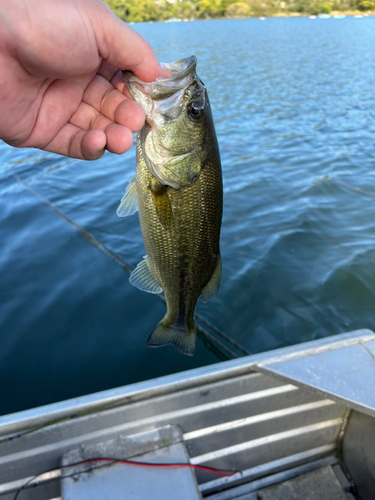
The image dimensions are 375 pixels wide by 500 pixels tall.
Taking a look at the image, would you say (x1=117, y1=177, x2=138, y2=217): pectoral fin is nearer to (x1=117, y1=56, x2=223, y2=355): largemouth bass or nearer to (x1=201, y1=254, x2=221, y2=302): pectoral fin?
(x1=117, y1=56, x2=223, y2=355): largemouth bass

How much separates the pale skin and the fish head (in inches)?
2.7

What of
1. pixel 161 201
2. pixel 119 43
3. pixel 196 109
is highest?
pixel 119 43

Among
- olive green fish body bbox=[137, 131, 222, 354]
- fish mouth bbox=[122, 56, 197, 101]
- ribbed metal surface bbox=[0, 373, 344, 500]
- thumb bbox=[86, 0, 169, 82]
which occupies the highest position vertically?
thumb bbox=[86, 0, 169, 82]

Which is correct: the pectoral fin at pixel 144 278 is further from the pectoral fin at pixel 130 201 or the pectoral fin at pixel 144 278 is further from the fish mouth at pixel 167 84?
the fish mouth at pixel 167 84

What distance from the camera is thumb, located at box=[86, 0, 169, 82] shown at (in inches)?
67.1

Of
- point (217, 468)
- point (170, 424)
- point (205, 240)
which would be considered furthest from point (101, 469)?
point (205, 240)

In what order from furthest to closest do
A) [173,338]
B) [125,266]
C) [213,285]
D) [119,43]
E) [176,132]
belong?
1. [125,266]
2. [173,338]
3. [213,285]
4. [176,132]
5. [119,43]

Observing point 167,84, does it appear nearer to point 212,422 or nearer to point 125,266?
point 212,422

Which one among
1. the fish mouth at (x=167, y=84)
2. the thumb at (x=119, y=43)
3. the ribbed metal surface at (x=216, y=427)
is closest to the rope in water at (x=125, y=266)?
the ribbed metal surface at (x=216, y=427)

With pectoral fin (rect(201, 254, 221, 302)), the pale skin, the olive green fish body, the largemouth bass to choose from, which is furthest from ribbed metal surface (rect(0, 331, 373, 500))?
the pale skin

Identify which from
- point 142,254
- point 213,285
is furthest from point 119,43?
point 142,254

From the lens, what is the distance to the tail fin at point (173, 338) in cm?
238

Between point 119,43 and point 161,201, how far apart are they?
782 mm

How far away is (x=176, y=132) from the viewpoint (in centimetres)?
187
